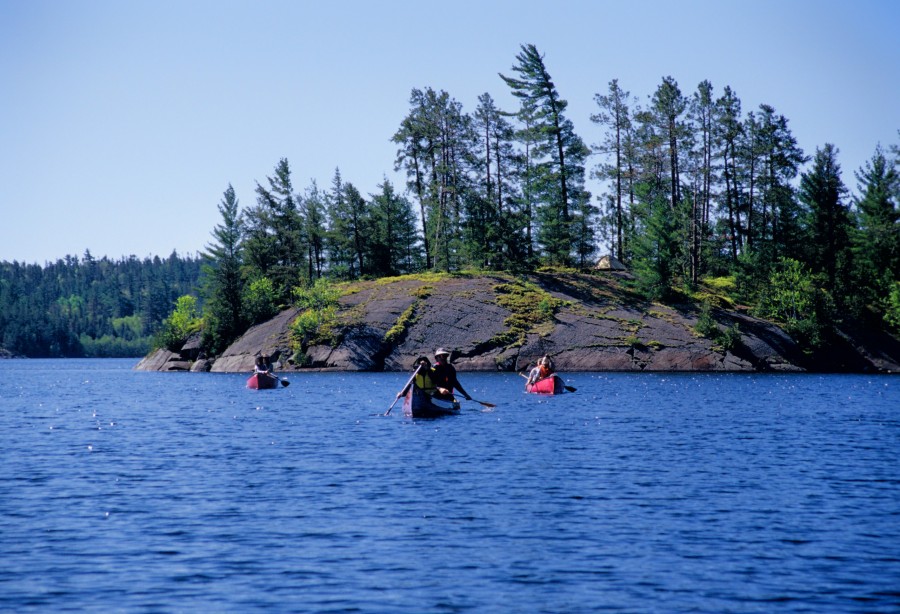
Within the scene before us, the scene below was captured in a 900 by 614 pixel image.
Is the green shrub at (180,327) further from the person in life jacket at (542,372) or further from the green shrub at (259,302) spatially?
the person in life jacket at (542,372)

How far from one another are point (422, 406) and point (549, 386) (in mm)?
16873

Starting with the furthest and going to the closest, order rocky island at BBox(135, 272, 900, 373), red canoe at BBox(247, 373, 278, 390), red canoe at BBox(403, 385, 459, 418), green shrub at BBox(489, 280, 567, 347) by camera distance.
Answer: green shrub at BBox(489, 280, 567, 347), rocky island at BBox(135, 272, 900, 373), red canoe at BBox(247, 373, 278, 390), red canoe at BBox(403, 385, 459, 418)

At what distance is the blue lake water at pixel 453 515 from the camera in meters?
13.6

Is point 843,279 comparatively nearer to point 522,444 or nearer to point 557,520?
point 522,444

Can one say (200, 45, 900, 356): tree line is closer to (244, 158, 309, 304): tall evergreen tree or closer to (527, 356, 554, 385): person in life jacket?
(244, 158, 309, 304): tall evergreen tree

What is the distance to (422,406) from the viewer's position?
38781 mm

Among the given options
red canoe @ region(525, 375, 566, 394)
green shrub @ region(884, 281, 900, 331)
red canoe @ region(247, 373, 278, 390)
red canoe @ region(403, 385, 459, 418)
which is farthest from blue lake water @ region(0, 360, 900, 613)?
green shrub @ region(884, 281, 900, 331)

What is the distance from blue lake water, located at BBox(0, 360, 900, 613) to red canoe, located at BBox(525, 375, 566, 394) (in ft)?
49.5

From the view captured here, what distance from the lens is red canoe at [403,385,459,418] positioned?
3847cm

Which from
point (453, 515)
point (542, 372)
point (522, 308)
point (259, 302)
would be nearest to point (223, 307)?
point (259, 302)

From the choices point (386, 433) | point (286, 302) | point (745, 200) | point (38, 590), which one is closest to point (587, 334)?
point (745, 200)

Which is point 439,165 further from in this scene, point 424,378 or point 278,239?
point 424,378

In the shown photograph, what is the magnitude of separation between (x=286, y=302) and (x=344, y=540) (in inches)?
3480

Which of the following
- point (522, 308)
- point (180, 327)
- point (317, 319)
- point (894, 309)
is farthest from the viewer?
point (180, 327)
